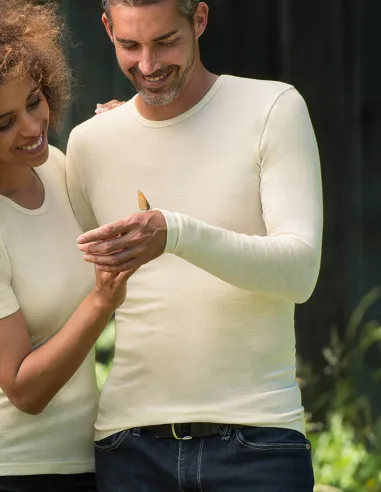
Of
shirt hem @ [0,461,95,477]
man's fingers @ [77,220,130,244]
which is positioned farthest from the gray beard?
shirt hem @ [0,461,95,477]

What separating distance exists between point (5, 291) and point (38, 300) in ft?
0.32

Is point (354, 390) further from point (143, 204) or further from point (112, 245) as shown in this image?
point (112, 245)

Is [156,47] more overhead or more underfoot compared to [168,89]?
more overhead

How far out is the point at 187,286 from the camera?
10.2 ft

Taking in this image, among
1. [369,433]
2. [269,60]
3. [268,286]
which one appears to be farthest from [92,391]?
[269,60]

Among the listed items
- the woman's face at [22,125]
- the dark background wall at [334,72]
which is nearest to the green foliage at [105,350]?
the dark background wall at [334,72]

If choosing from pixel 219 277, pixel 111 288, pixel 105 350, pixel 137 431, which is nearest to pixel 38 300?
pixel 111 288

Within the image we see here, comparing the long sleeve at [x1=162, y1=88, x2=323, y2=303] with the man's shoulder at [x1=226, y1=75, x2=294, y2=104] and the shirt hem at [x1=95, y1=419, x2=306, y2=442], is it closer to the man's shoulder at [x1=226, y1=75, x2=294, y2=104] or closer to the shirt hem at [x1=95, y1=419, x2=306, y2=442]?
the man's shoulder at [x1=226, y1=75, x2=294, y2=104]

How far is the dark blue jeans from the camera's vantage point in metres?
3.01

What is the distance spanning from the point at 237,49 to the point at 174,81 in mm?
2406

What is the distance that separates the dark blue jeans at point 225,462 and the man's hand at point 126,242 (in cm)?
52

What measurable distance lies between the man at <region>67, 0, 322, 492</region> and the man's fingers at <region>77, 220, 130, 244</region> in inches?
11.1

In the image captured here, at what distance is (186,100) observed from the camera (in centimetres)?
321

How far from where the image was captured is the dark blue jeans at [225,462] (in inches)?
119
